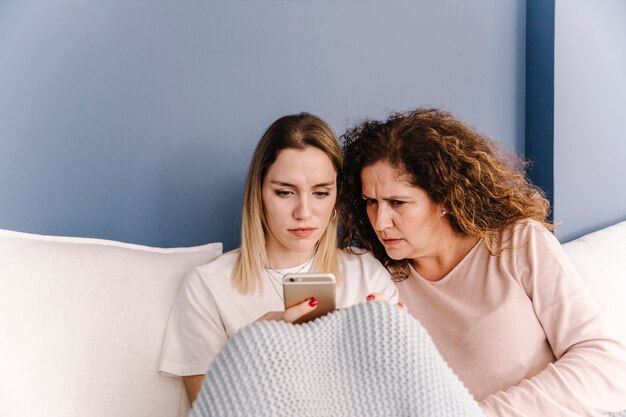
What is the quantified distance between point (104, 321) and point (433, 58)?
1331 mm

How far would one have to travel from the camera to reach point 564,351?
1248 millimetres

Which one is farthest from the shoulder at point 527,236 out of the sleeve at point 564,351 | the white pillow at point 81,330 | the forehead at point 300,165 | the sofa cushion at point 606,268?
the white pillow at point 81,330

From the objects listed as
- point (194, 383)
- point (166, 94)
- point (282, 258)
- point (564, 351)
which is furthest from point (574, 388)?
point (166, 94)

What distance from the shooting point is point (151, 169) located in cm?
151

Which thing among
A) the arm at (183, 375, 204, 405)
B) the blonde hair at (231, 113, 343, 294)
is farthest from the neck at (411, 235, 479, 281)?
the arm at (183, 375, 204, 405)

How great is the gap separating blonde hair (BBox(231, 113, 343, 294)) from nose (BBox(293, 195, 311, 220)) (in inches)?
4.6

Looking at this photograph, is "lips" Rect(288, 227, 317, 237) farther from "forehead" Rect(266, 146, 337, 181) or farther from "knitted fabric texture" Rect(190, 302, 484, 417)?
"knitted fabric texture" Rect(190, 302, 484, 417)

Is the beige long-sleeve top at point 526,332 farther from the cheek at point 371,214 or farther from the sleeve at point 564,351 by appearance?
the cheek at point 371,214

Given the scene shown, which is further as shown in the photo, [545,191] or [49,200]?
[545,191]

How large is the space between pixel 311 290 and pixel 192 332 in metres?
0.42

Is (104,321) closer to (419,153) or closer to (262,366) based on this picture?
(262,366)

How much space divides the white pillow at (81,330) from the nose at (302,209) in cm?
36

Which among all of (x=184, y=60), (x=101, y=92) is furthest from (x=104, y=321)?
(x=184, y=60)

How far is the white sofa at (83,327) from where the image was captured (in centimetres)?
115
